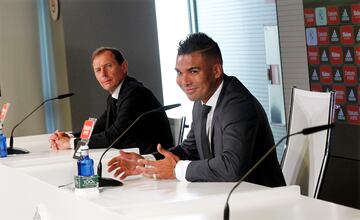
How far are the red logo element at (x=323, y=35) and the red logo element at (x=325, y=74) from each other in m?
0.16

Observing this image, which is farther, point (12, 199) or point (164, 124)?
point (164, 124)

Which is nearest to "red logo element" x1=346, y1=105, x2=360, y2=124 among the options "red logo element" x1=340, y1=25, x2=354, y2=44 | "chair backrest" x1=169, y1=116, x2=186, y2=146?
"red logo element" x1=340, y1=25, x2=354, y2=44

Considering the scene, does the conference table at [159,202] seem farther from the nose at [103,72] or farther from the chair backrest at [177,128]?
the nose at [103,72]

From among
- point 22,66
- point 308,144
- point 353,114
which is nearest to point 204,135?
point 308,144

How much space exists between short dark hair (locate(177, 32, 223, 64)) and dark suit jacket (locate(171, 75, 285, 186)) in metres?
0.14

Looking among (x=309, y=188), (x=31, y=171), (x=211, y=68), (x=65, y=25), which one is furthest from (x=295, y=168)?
(x=65, y=25)

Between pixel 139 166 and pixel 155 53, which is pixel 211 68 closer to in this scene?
Result: pixel 139 166

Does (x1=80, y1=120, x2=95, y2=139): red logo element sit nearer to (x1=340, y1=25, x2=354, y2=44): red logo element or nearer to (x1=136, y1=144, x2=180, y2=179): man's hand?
(x1=136, y1=144, x2=180, y2=179): man's hand

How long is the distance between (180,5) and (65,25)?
118cm

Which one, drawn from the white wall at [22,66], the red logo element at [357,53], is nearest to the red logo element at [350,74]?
the red logo element at [357,53]

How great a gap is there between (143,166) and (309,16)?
224 centimetres

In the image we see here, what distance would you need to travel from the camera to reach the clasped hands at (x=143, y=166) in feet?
10.3

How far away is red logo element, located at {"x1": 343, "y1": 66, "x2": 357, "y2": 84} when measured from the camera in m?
4.68

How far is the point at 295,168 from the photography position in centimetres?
341
